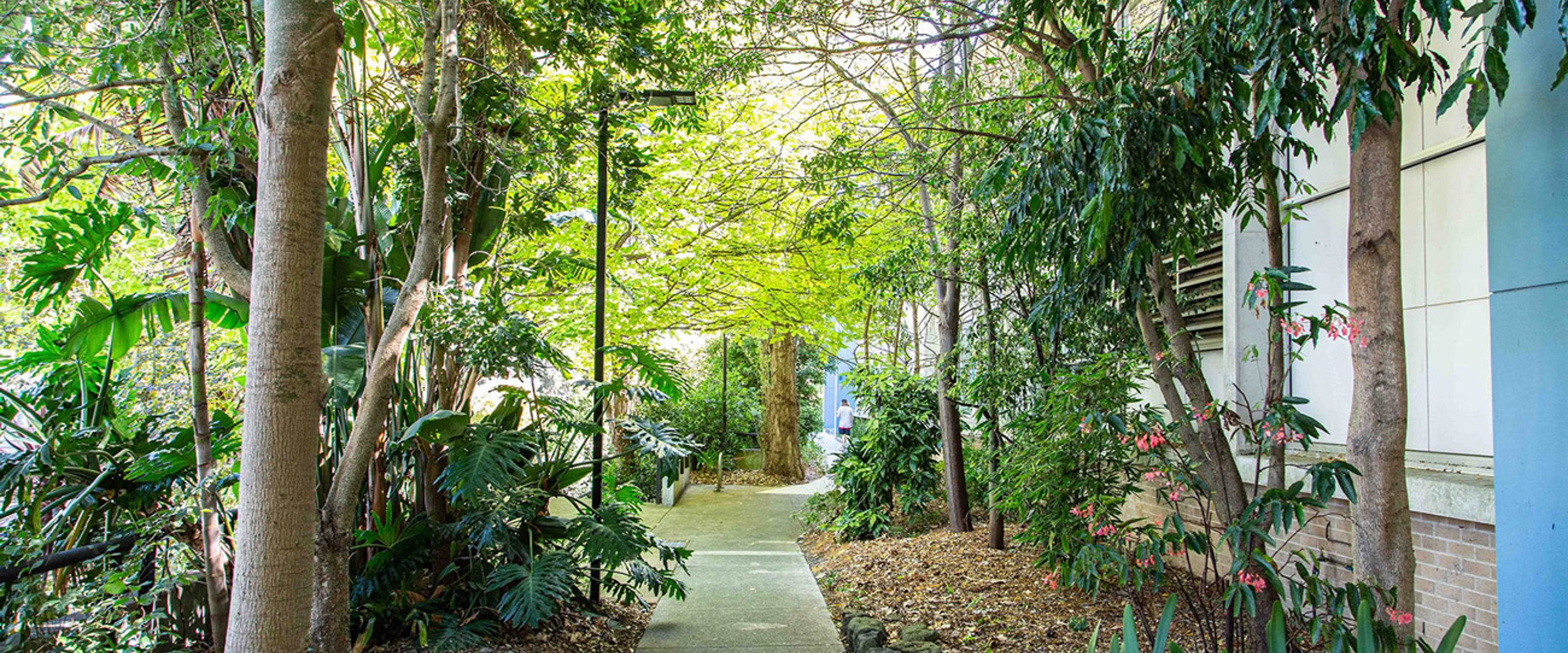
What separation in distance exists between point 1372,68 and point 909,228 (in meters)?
7.10

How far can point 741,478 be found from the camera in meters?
18.2

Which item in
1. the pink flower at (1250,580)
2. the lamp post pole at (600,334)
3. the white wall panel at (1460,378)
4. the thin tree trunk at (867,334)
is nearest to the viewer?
the pink flower at (1250,580)

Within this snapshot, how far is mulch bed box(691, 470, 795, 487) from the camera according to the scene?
17562 millimetres

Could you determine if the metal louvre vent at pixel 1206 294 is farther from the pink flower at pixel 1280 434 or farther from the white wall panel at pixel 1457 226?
the pink flower at pixel 1280 434

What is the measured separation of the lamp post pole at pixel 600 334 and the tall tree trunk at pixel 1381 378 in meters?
4.30

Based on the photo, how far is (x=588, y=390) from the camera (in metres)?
6.46

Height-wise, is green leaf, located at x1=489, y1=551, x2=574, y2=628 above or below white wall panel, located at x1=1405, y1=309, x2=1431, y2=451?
below

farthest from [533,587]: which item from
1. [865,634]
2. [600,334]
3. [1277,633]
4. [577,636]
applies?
[1277,633]

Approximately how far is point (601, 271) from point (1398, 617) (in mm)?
5861

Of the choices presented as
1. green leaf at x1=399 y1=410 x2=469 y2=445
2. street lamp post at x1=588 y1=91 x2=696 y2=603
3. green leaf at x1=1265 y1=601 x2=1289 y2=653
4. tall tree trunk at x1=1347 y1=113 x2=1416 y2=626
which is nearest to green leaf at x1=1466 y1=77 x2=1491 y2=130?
tall tree trunk at x1=1347 y1=113 x2=1416 y2=626

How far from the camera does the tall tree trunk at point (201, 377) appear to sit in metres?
3.42

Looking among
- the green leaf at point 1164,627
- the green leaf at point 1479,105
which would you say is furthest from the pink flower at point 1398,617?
the green leaf at point 1479,105

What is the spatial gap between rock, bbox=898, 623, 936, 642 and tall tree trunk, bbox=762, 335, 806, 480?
473 inches

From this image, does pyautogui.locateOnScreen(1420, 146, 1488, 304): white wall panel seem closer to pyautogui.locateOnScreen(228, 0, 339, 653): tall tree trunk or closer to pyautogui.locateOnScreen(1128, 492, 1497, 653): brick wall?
pyautogui.locateOnScreen(1128, 492, 1497, 653): brick wall
